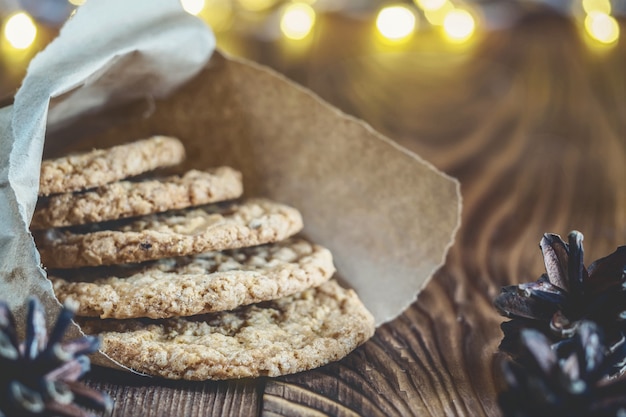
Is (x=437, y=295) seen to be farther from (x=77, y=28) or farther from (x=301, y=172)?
(x=77, y=28)

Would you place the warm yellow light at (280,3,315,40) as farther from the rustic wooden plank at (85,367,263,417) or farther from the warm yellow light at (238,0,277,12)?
the rustic wooden plank at (85,367,263,417)

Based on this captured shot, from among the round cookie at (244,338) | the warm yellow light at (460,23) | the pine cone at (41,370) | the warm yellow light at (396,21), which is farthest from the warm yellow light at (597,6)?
the pine cone at (41,370)

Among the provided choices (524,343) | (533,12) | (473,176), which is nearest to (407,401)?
(524,343)

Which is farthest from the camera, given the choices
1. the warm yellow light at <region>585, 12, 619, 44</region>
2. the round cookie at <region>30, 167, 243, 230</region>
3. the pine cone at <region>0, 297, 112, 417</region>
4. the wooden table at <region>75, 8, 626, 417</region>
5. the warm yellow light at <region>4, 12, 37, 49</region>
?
the warm yellow light at <region>585, 12, 619, 44</region>

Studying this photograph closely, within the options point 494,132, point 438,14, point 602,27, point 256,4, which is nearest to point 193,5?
point 256,4

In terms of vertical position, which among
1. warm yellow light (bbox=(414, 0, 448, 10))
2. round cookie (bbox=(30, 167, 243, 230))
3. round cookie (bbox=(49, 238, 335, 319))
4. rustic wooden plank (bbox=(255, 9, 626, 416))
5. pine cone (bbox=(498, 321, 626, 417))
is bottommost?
pine cone (bbox=(498, 321, 626, 417))

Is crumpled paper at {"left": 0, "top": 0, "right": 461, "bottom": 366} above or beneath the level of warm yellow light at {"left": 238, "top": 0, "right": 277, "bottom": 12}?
beneath

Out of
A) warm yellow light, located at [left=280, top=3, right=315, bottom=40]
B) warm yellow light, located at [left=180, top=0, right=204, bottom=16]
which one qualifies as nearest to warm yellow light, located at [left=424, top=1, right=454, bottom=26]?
warm yellow light, located at [left=280, top=3, right=315, bottom=40]
